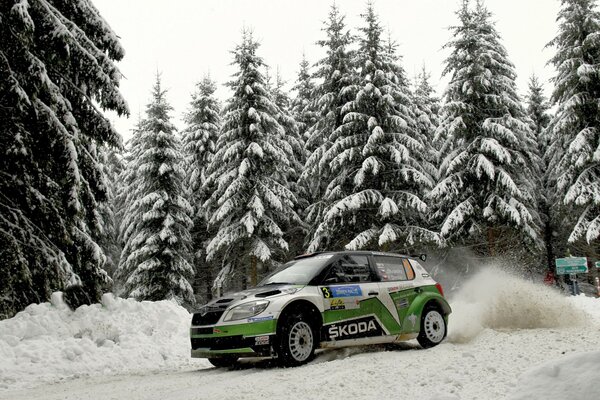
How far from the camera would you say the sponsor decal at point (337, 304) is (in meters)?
8.28

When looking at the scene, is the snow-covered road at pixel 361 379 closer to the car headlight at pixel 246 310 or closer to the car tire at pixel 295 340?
the car tire at pixel 295 340

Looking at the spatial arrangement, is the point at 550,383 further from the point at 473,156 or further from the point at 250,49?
the point at 250,49

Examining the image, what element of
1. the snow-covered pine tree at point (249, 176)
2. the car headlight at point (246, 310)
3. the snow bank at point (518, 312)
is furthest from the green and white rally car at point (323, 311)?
the snow-covered pine tree at point (249, 176)

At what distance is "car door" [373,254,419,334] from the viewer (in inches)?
359

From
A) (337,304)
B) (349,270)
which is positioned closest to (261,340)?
(337,304)

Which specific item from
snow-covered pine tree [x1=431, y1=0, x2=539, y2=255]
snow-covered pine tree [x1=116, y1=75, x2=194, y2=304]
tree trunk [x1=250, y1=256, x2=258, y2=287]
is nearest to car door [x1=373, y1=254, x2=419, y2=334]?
→ snow-covered pine tree [x1=431, y1=0, x2=539, y2=255]

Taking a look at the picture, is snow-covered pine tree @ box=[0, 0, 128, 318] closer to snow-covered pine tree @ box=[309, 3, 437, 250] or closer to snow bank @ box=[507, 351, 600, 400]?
snow bank @ box=[507, 351, 600, 400]

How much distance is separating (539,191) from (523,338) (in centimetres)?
2306

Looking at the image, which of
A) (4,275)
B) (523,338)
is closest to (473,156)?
(523,338)

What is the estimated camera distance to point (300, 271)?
29.1 ft

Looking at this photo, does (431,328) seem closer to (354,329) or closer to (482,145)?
(354,329)

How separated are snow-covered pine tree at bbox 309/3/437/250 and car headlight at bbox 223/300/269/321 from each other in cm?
1420

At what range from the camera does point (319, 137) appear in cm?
2617

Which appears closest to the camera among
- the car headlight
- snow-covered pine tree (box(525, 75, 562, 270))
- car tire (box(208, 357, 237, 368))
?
the car headlight
